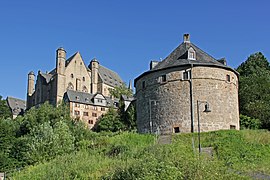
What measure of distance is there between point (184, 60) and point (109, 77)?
69.2m

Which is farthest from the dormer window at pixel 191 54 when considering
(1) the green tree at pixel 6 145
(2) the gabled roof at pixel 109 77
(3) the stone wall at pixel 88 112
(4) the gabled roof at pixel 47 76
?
(2) the gabled roof at pixel 109 77

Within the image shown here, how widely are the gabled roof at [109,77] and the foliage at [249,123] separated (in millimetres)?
59398

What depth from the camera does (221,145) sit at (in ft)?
102

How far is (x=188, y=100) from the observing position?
4031 cm

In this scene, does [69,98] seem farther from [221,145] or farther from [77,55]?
[221,145]

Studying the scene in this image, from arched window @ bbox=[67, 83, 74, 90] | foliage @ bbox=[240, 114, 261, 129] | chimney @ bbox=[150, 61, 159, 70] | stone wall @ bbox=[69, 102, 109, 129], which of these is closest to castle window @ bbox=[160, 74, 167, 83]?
chimney @ bbox=[150, 61, 159, 70]

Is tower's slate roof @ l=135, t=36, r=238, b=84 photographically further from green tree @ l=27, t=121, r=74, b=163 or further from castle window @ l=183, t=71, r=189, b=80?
green tree @ l=27, t=121, r=74, b=163

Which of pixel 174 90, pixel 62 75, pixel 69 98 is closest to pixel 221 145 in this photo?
pixel 174 90

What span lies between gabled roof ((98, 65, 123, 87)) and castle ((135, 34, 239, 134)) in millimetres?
61856

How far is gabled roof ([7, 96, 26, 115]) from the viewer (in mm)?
110369

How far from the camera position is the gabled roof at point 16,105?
11037cm

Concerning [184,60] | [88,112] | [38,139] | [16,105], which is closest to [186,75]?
[184,60]

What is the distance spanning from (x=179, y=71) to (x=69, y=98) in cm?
4759

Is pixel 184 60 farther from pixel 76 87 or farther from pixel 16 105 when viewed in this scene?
pixel 16 105
